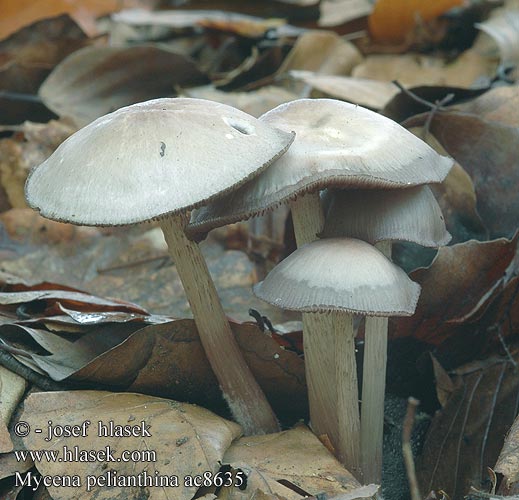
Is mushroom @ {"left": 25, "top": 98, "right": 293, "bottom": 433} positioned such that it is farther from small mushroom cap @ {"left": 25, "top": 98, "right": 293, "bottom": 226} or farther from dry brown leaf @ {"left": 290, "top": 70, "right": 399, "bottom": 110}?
dry brown leaf @ {"left": 290, "top": 70, "right": 399, "bottom": 110}

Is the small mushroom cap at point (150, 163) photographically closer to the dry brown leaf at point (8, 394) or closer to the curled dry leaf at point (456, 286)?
the dry brown leaf at point (8, 394)

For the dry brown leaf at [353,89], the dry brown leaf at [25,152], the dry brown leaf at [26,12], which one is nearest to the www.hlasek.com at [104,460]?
the dry brown leaf at [25,152]

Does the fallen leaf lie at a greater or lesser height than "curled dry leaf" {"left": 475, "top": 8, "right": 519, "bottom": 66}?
lesser

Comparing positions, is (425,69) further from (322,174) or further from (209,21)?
(322,174)

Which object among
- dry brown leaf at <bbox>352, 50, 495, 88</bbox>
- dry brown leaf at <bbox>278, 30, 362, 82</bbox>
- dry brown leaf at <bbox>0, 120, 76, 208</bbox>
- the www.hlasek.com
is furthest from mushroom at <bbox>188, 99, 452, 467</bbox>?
dry brown leaf at <bbox>278, 30, 362, 82</bbox>

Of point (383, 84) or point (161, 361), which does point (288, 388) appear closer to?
point (161, 361)

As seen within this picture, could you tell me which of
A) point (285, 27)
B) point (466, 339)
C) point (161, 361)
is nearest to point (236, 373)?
point (161, 361)
